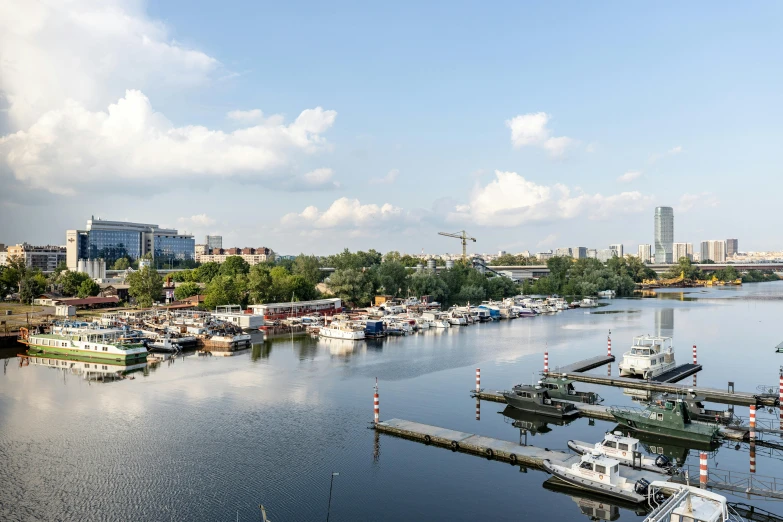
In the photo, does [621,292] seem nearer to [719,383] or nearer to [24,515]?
[719,383]

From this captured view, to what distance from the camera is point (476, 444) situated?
15.1 metres

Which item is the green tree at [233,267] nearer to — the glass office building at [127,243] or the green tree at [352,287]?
the green tree at [352,287]

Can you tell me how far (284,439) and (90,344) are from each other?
1885 centimetres

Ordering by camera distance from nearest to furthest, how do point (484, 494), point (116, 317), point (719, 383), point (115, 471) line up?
point (484, 494) → point (115, 471) → point (719, 383) → point (116, 317)

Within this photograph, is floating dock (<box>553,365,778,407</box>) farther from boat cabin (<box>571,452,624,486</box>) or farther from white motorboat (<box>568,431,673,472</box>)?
boat cabin (<box>571,452,624,486</box>)

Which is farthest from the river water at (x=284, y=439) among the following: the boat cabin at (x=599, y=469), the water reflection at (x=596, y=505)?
the boat cabin at (x=599, y=469)

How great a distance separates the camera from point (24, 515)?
12.0 meters

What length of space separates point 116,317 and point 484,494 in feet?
124

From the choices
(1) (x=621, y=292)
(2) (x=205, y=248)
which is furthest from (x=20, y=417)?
(2) (x=205, y=248)

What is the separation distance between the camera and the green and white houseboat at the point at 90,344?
29166mm

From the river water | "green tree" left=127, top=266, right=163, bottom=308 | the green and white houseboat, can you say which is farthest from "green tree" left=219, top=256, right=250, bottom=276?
the river water

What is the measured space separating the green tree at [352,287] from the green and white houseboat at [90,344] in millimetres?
28848

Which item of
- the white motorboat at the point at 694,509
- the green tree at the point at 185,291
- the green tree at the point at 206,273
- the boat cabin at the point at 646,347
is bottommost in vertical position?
the white motorboat at the point at 694,509

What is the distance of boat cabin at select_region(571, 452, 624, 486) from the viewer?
40.7 feet
